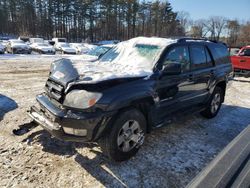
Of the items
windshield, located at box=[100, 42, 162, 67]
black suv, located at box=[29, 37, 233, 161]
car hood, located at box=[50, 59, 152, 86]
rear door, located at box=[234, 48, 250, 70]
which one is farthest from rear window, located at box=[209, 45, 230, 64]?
rear door, located at box=[234, 48, 250, 70]

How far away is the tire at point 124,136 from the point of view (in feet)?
10.8

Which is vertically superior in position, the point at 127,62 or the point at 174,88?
the point at 127,62

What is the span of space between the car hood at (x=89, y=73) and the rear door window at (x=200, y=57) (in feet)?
4.67

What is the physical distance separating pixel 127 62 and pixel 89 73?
95 cm

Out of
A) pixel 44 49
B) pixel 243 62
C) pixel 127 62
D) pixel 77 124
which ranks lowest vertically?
pixel 77 124

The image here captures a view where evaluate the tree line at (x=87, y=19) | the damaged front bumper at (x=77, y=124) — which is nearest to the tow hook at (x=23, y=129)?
the damaged front bumper at (x=77, y=124)

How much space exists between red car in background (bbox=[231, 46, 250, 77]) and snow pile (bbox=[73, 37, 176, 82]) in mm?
8895

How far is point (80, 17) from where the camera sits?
60.9m

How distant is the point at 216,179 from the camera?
1756 mm

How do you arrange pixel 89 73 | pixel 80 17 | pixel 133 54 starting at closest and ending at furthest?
pixel 89 73 < pixel 133 54 < pixel 80 17

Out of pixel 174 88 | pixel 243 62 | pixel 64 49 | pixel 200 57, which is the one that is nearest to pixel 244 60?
pixel 243 62

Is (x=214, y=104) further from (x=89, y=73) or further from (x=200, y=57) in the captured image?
(x=89, y=73)

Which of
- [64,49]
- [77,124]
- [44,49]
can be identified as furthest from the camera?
[64,49]

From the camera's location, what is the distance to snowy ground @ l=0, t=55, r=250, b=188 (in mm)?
3156
